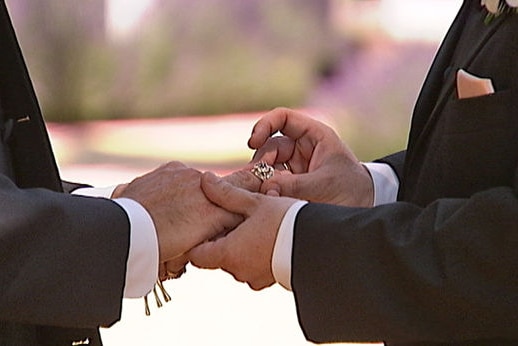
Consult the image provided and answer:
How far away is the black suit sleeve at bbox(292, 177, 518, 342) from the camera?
0.80 m

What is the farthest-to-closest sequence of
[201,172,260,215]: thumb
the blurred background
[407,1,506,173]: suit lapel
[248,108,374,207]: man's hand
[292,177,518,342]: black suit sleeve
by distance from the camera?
1. the blurred background
2. [248,108,374,207]: man's hand
3. [201,172,260,215]: thumb
4. [407,1,506,173]: suit lapel
5. [292,177,518,342]: black suit sleeve

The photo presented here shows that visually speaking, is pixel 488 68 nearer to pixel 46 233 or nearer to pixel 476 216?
pixel 476 216

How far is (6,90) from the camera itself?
98 centimetres

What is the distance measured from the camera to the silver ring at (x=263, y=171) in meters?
1.19

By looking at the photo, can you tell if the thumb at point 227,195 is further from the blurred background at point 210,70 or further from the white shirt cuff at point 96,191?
the blurred background at point 210,70

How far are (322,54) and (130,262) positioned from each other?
1.57 meters

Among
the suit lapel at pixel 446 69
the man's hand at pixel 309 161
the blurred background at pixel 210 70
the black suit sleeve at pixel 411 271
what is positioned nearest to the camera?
the black suit sleeve at pixel 411 271

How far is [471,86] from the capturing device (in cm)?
87

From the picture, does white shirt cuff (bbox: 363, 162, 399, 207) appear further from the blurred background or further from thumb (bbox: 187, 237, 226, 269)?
the blurred background

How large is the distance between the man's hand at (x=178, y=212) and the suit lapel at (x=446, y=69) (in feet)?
0.75

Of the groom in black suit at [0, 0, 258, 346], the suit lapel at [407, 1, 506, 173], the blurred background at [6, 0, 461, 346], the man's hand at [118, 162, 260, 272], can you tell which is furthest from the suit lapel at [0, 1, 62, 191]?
the blurred background at [6, 0, 461, 346]

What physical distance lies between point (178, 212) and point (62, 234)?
20 cm

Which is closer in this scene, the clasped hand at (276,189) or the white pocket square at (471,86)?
the white pocket square at (471,86)

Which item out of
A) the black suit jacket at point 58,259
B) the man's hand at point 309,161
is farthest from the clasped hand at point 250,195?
the black suit jacket at point 58,259
